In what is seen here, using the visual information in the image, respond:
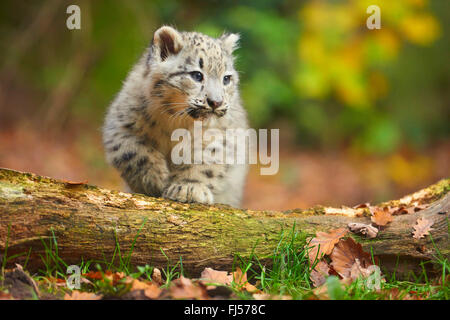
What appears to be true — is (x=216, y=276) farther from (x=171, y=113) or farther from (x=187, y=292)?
(x=171, y=113)

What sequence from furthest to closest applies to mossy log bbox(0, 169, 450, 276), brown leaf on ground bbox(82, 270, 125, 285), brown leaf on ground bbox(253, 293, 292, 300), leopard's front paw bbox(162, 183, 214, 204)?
leopard's front paw bbox(162, 183, 214, 204)
mossy log bbox(0, 169, 450, 276)
brown leaf on ground bbox(82, 270, 125, 285)
brown leaf on ground bbox(253, 293, 292, 300)

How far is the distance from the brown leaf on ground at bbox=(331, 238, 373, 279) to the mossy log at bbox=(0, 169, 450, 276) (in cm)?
11

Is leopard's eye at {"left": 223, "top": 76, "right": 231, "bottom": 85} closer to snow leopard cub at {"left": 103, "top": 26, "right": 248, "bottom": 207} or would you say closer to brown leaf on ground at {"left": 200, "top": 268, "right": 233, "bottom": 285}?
snow leopard cub at {"left": 103, "top": 26, "right": 248, "bottom": 207}

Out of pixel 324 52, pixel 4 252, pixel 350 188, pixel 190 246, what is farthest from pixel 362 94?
pixel 4 252

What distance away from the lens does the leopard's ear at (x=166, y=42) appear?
212 inches

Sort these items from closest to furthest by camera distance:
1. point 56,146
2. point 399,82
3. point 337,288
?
point 337,288 < point 56,146 < point 399,82

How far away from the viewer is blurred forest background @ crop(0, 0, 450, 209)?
440 inches

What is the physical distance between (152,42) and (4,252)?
289 cm

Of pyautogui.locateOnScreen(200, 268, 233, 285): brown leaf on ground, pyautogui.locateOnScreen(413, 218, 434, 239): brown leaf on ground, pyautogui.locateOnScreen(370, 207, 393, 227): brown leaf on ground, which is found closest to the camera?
pyautogui.locateOnScreen(200, 268, 233, 285): brown leaf on ground

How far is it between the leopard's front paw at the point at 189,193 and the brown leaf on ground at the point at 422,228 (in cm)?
193

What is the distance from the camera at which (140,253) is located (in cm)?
397

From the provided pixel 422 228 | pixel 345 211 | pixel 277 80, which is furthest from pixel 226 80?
pixel 277 80

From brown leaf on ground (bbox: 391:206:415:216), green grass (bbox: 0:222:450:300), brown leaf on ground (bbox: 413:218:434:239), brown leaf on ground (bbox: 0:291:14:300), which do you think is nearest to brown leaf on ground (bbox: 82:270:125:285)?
green grass (bbox: 0:222:450:300)
